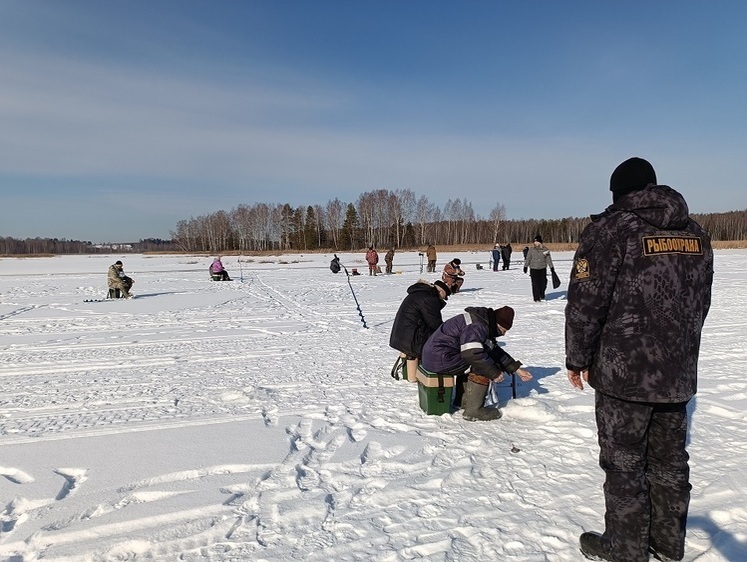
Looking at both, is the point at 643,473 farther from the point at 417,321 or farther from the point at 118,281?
the point at 118,281

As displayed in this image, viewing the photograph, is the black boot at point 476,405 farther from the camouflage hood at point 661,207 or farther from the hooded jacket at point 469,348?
the camouflage hood at point 661,207

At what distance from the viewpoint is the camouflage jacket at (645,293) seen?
1.95 meters

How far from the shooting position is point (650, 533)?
7.38ft

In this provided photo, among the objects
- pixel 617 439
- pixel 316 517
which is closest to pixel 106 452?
pixel 316 517

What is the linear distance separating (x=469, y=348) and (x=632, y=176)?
2112mm

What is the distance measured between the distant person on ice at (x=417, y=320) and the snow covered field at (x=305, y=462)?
0.46 meters

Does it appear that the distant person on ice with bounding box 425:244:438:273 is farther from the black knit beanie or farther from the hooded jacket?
the black knit beanie

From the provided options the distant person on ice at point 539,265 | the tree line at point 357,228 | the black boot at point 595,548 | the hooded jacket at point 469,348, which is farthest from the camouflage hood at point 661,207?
the tree line at point 357,228

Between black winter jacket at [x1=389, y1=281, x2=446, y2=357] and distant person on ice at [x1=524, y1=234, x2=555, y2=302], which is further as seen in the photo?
distant person on ice at [x1=524, y1=234, x2=555, y2=302]

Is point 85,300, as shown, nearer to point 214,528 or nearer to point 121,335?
point 121,335

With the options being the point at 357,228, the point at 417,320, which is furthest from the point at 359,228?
the point at 417,320

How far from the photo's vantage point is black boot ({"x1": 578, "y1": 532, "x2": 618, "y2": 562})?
2.24 meters

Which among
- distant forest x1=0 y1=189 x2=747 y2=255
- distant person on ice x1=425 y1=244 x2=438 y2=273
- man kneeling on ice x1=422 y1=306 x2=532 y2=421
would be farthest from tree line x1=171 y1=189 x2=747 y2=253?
man kneeling on ice x1=422 y1=306 x2=532 y2=421

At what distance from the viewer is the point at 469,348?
12.7 ft
